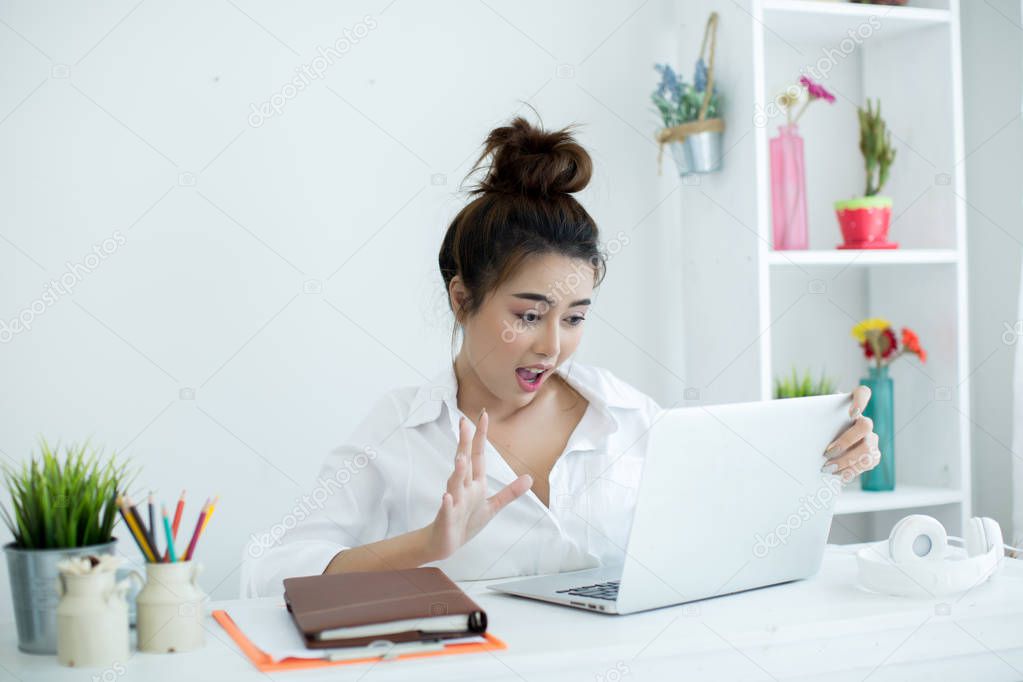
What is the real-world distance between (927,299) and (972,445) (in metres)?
0.44

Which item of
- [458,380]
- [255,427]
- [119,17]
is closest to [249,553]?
[458,380]

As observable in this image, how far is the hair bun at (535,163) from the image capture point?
187 centimetres

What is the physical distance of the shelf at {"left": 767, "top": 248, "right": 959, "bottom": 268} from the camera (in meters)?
2.44

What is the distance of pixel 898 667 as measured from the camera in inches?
49.0

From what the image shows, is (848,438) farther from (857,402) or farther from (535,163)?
(535,163)

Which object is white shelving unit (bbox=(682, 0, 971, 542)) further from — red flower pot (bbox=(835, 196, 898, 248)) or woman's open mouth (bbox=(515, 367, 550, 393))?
woman's open mouth (bbox=(515, 367, 550, 393))

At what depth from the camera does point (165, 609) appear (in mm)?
1126

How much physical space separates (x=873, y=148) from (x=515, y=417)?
1.34 meters

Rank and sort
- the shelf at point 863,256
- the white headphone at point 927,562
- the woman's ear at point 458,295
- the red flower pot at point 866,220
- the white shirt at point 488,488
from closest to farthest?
the white headphone at point 927,562, the white shirt at point 488,488, the woman's ear at point 458,295, the shelf at point 863,256, the red flower pot at point 866,220

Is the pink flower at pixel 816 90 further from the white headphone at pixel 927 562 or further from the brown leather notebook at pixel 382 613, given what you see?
the brown leather notebook at pixel 382 613

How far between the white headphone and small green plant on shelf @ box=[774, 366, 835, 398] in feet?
3.39

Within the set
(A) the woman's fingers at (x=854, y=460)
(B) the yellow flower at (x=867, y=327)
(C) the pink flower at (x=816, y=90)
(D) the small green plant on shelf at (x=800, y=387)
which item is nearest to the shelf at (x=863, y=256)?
(B) the yellow flower at (x=867, y=327)

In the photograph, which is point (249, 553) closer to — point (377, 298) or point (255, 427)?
point (255, 427)

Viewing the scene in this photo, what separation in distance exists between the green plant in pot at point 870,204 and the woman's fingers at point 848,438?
1.30m
